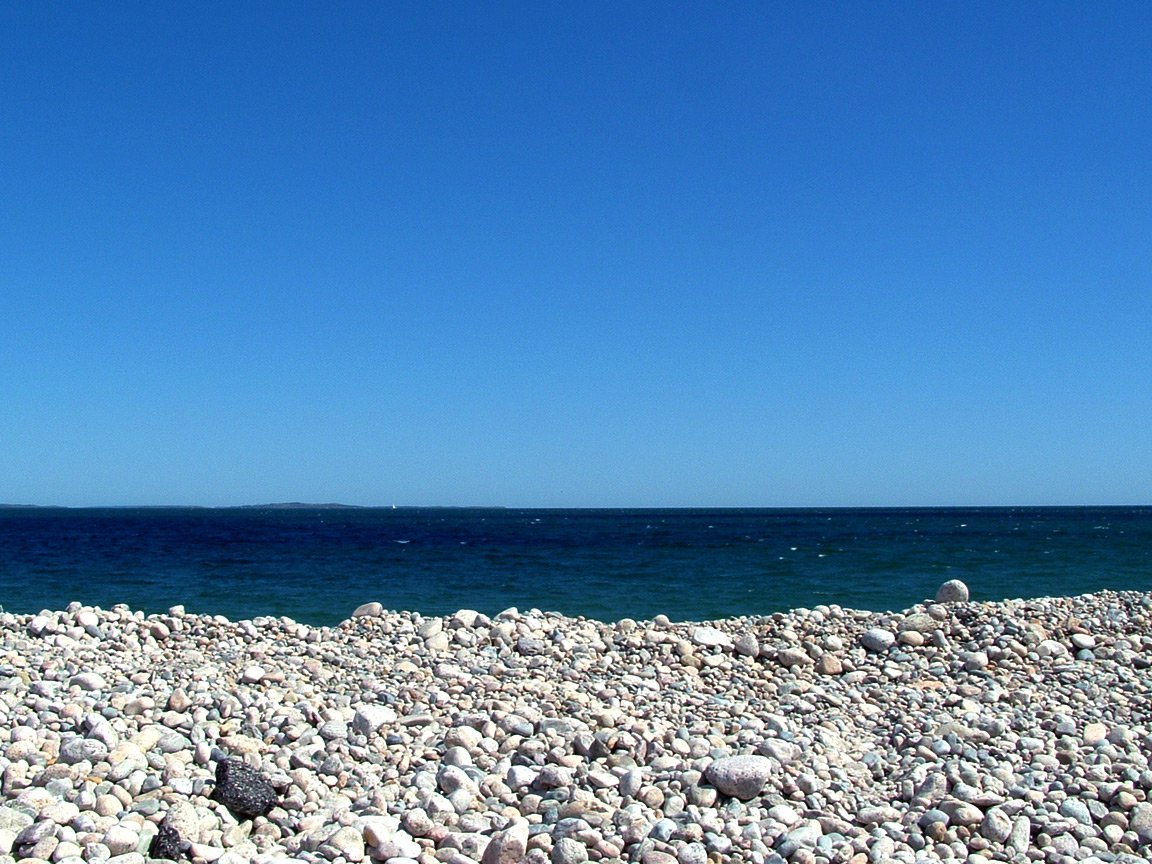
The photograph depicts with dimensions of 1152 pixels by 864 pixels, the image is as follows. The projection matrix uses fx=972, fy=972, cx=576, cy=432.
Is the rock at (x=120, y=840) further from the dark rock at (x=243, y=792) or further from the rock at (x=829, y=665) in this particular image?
the rock at (x=829, y=665)

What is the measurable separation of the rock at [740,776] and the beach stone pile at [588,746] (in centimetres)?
2

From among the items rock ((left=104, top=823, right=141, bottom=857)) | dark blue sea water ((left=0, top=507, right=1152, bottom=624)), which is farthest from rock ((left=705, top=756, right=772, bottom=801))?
dark blue sea water ((left=0, top=507, right=1152, bottom=624))

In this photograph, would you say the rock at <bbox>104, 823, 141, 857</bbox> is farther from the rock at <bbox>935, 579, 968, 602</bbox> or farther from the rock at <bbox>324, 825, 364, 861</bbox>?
the rock at <bbox>935, 579, 968, 602</bbox>

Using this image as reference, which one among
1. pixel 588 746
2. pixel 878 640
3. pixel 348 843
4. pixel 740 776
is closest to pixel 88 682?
pixel 348 843

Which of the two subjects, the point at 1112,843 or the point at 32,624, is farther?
the point at 32,624

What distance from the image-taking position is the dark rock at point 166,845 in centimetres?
489

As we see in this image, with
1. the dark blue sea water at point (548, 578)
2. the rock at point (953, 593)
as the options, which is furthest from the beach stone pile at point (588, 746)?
the dark blue sea water at point (548, 578)

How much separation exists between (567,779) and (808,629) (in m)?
4.95

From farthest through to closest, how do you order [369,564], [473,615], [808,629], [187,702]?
1. [369,564]
2. [473,615]
3. [808,629]
4. [187,702]

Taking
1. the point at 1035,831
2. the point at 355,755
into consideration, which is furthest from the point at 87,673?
the point at 1035,831

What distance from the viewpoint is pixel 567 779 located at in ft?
19.1

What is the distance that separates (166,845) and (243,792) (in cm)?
63

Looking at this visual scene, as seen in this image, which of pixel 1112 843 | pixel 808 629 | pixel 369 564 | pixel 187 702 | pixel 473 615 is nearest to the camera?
pixel 1112 843

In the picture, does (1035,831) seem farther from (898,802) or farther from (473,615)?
(473,615)
